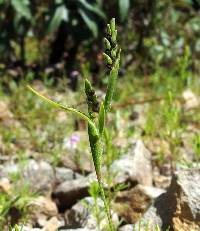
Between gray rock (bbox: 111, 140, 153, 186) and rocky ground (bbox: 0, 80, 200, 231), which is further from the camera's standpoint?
gray rock (bbox: 111, 140, 153, 186)

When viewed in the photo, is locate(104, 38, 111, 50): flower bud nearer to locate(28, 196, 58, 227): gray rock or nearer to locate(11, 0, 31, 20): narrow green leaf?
locate(28, 196, 58, 227): gray rock

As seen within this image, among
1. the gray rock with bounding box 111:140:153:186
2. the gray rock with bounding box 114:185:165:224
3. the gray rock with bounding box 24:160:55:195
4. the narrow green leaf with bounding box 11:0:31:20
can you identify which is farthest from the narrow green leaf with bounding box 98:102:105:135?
the narrow green leaf with bounding box 11:0:31:20

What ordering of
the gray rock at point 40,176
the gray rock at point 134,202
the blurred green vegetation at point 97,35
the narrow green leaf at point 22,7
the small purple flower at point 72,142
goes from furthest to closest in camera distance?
the blurred green vegetation at point 97,35 → the narrow green leaf at point 22,7 → the small purple flower at point 72,142 → the gray rock at point 40,176 → the gray rock at point 134,202

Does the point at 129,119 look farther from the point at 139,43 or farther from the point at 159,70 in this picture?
the point at 139,43

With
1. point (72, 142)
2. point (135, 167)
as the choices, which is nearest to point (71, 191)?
point (135, 167)

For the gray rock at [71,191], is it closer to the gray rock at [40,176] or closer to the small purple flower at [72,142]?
the gray rock at [40,176]

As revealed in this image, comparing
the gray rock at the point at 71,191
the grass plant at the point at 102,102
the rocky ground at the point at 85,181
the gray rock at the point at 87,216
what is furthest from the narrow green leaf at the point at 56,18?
the grass plant at the point at 102,102
